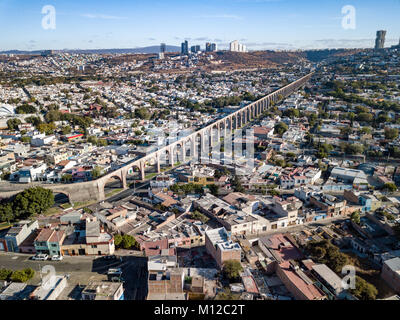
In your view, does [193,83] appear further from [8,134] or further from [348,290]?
[348,290]

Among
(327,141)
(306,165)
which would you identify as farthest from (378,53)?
(306,165)

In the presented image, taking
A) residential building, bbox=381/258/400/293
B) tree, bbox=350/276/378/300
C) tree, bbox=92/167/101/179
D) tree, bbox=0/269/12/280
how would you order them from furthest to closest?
1. tree, bbox=92/167/101/179
2. tree, bbox=0/269/12/280
3. residential building, bbox=381/258/400/293
4. tree, bbox=350/276/378/300

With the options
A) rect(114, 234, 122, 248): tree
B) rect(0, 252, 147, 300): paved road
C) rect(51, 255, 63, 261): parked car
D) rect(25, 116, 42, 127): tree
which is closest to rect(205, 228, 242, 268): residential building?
rect(0, 252, 147, 300): paved road

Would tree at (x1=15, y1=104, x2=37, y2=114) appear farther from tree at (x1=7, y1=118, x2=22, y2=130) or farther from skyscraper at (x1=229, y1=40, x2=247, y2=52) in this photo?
skyscraper at (x1=229, y1=40, x2=247, y2=52)

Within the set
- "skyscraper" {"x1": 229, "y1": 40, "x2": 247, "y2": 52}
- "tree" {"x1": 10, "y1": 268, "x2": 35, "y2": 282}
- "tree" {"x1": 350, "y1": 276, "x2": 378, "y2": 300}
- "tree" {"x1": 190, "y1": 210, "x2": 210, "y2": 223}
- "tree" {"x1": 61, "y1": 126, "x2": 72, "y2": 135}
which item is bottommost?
"tree" {"x1": 10, "y1": 268, "x2": 35, "y2": 282}

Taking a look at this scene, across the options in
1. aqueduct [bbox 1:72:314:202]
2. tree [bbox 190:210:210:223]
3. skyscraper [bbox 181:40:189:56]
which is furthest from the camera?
skyscraper [bbox 181:40:189:56]

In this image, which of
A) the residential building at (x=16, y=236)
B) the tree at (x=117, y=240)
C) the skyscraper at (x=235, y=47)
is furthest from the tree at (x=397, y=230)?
the skyscraper at (x=235, y=47)

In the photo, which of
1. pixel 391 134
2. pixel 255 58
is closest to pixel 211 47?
pixel 255 58
